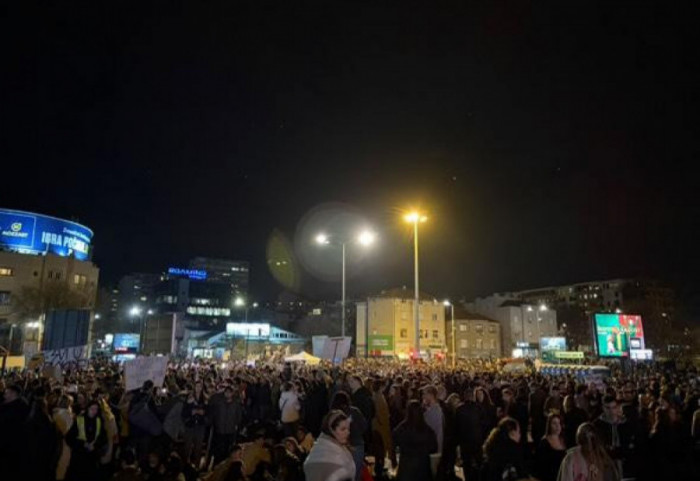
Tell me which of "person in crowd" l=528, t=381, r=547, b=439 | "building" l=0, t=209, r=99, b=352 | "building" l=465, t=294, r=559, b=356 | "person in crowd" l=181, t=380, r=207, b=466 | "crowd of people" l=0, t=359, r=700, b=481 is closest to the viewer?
"crowd of people" l=0, t=359, r=700, b=481

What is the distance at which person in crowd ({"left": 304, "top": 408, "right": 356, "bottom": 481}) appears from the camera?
4.05 metres

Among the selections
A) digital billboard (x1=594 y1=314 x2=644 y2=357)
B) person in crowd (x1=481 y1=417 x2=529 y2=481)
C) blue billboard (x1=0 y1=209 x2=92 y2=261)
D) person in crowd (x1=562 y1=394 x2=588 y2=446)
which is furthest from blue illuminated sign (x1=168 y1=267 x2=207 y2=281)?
person in crowd (x1=481 y1=417 x2=529 y2=481)

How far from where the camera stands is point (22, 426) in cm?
735

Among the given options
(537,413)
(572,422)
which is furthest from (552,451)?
(537,413)

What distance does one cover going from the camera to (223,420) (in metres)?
10.9

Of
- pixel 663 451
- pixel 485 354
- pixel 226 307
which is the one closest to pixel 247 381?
pixel 663 451

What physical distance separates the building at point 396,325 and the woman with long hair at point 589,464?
61893 mm

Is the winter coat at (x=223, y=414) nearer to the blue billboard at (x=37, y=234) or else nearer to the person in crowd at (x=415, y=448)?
the person in crowd at (x=415, y=448)

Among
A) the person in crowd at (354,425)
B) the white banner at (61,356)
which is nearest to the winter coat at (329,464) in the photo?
the person in crowd at (354,425)

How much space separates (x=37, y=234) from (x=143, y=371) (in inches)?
2762

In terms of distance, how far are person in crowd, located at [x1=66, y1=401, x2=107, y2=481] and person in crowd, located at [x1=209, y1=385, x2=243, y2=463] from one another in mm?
2469

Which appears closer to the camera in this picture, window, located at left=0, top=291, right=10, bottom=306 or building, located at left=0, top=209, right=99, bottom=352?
building, located at left=0, top=209, right=99, bottom=352

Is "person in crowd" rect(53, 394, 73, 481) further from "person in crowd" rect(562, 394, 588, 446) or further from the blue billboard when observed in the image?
the blue billboard

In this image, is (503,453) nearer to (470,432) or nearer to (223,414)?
(470,432)
